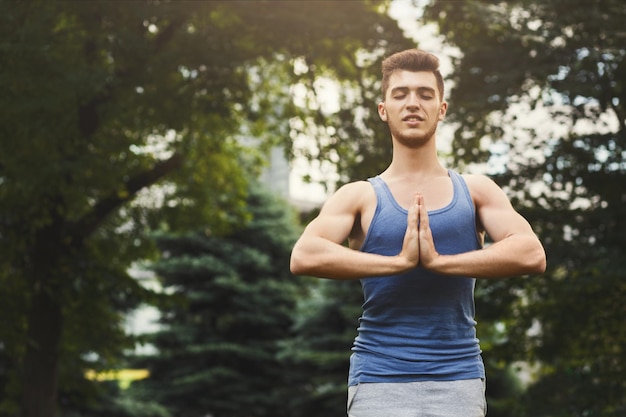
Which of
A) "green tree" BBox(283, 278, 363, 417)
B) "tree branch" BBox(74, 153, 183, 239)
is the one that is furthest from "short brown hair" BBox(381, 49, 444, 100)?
"green tree" BBox(283, 278, 363, 417)

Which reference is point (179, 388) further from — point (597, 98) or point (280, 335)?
point (597, 98)

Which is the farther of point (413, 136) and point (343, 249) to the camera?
point (413, 136)

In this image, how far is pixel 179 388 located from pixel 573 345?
487 inches

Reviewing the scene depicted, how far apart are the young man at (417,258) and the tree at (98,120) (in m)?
6.87

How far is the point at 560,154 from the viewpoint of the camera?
11.8 meters

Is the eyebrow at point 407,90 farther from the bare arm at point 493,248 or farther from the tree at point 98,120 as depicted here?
the tree at point 98,120

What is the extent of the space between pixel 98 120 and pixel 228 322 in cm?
1181

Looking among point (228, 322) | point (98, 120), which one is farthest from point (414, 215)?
point (228, 322)

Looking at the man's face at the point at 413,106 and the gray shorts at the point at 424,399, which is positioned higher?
the man's face at the point at 413,106

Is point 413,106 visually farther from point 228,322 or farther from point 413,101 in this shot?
point 228,322

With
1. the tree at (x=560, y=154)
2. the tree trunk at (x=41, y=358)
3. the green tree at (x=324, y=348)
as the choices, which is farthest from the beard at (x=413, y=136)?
the green tree at (x=324, y=348)

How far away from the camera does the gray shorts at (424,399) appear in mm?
2889

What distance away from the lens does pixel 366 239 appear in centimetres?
301

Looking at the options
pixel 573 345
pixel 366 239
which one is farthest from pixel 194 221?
pixel 366 239
